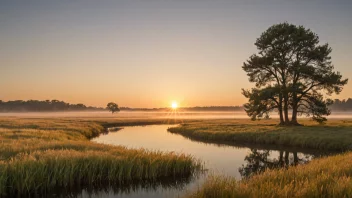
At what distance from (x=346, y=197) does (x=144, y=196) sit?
25.4 feet

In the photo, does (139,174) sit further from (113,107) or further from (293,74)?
(113,107)

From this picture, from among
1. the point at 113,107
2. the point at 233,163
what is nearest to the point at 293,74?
the point at 233,163

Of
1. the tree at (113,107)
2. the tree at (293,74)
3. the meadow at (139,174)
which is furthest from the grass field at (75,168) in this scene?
the tree at (113,107)

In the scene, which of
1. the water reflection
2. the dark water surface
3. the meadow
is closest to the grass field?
the meadow

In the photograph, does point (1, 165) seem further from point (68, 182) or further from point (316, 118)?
point (316, 118)

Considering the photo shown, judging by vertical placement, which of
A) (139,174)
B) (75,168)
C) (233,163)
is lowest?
(233,163)

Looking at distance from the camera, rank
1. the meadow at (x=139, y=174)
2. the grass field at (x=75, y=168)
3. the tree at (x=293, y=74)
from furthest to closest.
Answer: the tree at (x=293, y=74), the grass field at (x=75, y=168), the meadow at (x=139, y=174)

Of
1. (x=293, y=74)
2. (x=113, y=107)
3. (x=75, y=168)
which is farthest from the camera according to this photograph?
(x=113, y=107)

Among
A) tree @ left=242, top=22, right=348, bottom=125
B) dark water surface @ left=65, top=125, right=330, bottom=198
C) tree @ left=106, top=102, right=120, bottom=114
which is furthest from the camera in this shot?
tree @ left=106, top=102, right=120, bottom=114

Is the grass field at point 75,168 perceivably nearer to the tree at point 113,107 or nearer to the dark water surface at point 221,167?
the dark water surface at point 221,167

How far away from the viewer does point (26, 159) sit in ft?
43.6

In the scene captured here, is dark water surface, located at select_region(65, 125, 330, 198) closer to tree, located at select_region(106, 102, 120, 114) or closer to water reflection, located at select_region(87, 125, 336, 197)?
water reflection, located at select_region(87, 125, 336, 197)

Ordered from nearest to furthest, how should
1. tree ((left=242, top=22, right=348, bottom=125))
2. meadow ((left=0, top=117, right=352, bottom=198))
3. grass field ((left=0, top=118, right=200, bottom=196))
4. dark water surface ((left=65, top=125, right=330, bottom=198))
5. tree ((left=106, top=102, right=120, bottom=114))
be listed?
1. meadow ((left=0, top=117, right=352, bottom=198))
2. grass field ((left=0, top=118, right=200, bottom=196))
3. dark water surface ((left=65, top=125, right=330, bottom=198))
4. tree ((left=242, top=22, right=348, bottom=125))
5. tree ((left=106, top=102, right=120, bottom=114))

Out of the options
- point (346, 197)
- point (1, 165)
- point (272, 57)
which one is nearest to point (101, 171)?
point (1, 165)
